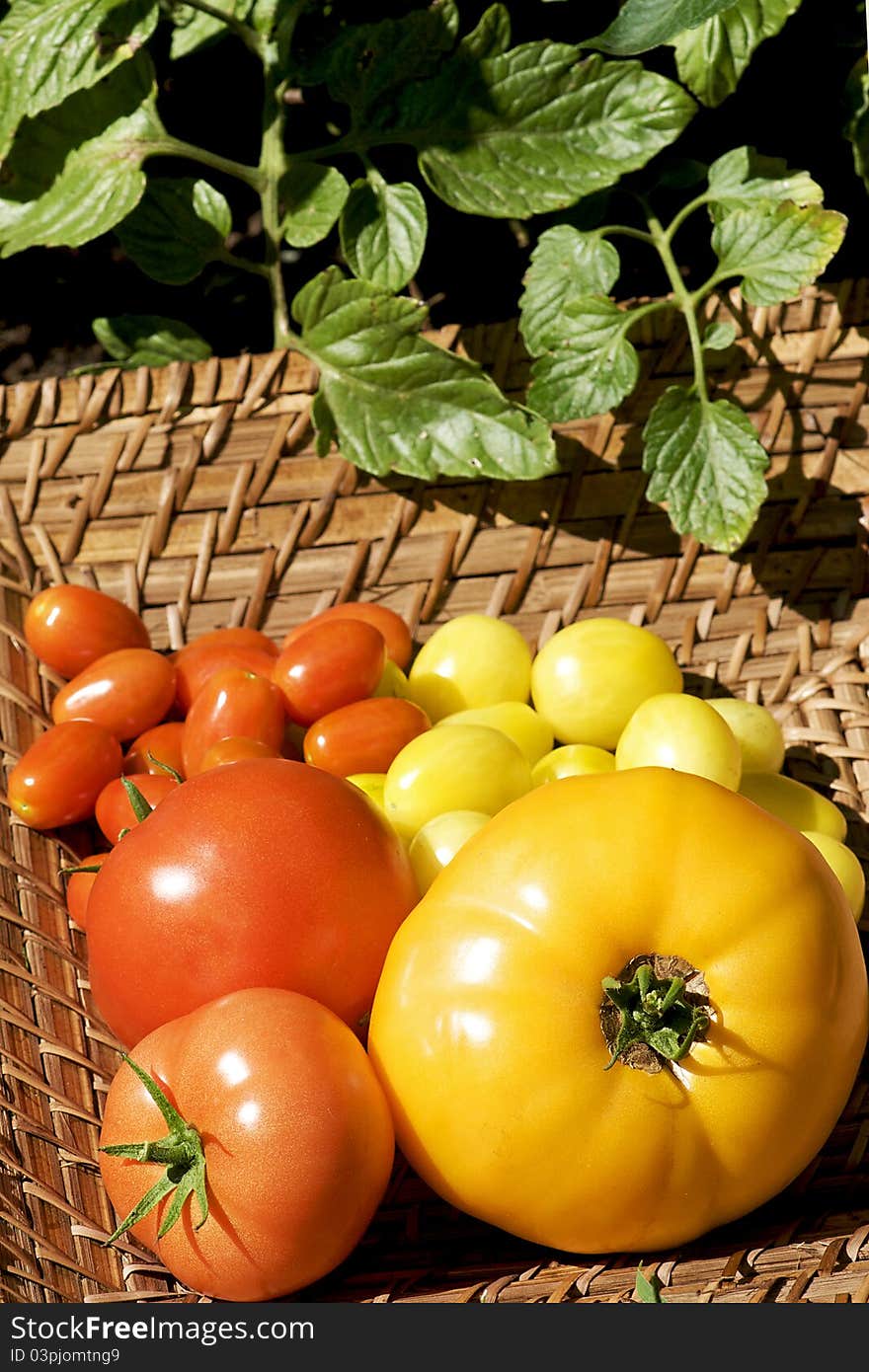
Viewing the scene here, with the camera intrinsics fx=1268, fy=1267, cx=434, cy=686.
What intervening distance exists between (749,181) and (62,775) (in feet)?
3.27

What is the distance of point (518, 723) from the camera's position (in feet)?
4.30

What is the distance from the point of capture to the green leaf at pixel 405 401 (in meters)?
1.42

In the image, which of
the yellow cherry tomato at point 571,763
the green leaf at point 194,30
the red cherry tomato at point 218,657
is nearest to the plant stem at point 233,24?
the green leaf at point 194,30

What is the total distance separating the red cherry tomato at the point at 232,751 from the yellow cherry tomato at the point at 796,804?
460 millimetres

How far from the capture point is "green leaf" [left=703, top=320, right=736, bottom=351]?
4.70 feet

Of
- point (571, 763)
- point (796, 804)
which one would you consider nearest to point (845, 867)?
point (796, 804)

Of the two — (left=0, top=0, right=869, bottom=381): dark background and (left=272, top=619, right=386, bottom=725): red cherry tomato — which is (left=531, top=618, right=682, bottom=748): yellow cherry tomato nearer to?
(left=272, top=619, right=386, bottom=725): red cherry tomato

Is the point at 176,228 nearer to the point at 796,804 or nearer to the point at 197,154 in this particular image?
the point at 197,154

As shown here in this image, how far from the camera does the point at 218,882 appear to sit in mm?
953

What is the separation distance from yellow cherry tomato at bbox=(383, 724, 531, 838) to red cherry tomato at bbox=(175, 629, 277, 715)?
0.23 metres

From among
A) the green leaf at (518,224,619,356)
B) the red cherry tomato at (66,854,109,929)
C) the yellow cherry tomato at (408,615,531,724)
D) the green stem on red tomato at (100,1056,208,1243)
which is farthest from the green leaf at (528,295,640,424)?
the green stem on red tomato at (100,1056,208,1243)

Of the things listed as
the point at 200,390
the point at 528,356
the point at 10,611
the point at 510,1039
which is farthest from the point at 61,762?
the point at 528,356

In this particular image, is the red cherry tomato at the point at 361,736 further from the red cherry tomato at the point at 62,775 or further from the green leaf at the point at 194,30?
the green leaf at the point at 194,30

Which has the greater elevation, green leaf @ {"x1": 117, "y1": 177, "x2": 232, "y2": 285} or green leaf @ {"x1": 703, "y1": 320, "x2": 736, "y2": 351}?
green leaf @ {"x1": 703, "y1": 320, "x2": 736, "y2": 351}
